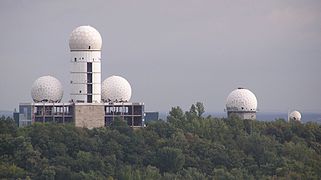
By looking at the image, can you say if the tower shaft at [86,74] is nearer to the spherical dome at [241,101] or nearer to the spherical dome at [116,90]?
the spherical dome at [116,90]

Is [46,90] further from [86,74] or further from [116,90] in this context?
[116,90]

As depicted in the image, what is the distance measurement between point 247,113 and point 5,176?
92.0 ft

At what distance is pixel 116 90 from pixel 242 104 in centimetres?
1234

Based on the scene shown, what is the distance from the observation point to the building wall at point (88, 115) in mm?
77812

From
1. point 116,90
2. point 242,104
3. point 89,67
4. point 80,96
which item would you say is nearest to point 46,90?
point 80,96

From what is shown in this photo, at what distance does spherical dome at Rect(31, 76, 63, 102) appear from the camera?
7912cm

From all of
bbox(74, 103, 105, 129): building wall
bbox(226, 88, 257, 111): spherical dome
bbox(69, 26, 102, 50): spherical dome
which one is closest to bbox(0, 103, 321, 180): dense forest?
bbox(74, 103, 105, 129): building wall

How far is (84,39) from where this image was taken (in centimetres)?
7819

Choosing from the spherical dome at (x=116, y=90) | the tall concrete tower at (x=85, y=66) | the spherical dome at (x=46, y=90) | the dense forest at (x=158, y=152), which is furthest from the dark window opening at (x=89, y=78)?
the dense forest at (x=158, y=152)

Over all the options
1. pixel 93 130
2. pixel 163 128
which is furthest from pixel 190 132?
pixel 93 130

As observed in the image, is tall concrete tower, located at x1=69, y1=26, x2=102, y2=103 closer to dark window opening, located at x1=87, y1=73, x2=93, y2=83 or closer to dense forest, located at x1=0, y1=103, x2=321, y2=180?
dark window opening, located at x1=87, y1=73, x2=93, y2=83

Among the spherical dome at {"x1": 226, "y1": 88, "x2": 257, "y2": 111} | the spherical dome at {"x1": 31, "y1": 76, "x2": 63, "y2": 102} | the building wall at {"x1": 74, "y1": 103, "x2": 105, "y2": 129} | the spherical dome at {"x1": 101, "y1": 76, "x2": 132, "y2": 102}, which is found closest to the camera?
the building wall at {"x1": 74, "y1": 103, "x2": 105, "y2": 129}

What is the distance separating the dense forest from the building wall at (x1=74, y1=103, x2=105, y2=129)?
1.79 meters

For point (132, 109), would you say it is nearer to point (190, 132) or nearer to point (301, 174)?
point (190, 132)
